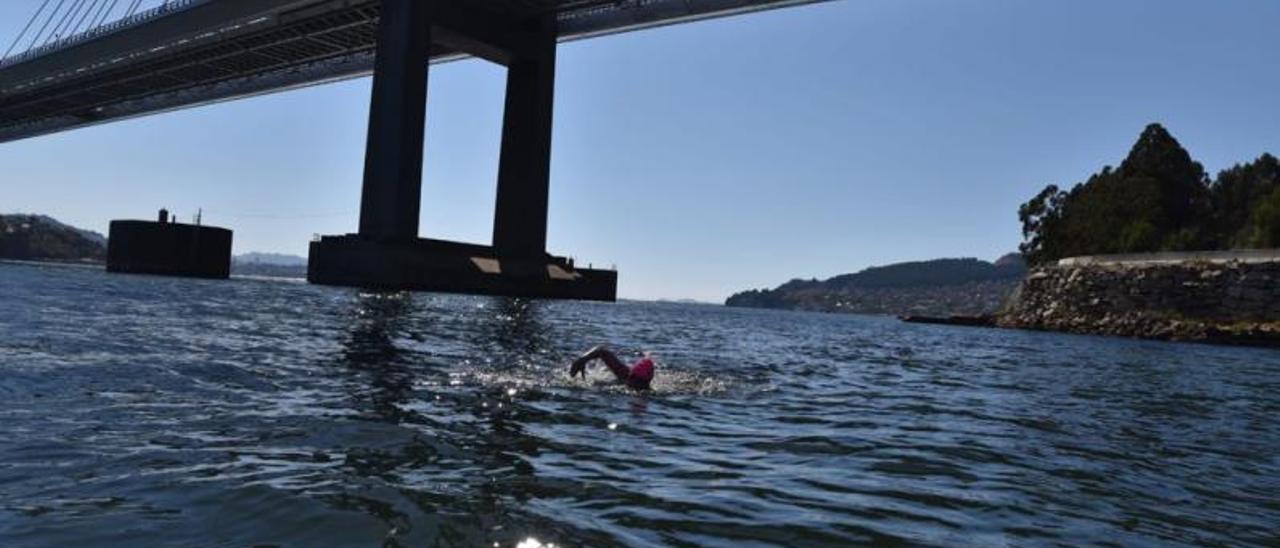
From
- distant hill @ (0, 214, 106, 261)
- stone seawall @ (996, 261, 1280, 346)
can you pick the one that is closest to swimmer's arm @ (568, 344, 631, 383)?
stone seawall @ (996, 261, 1280, 346)

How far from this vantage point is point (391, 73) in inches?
2486

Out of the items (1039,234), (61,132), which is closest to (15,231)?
(61,132)

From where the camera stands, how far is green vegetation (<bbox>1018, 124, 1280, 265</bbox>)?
8406 cm

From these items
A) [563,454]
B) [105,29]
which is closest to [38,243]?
[105,29]

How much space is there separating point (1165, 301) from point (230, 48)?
263ft

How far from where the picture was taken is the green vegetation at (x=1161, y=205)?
276ft

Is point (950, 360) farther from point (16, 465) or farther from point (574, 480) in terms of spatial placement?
point (16, 465)

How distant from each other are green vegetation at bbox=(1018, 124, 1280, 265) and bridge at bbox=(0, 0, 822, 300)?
1895 inches

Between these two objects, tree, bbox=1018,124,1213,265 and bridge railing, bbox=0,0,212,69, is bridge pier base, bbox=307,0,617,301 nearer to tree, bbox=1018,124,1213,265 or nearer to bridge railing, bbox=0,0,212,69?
bridge railing, bbox=0,0,212,69

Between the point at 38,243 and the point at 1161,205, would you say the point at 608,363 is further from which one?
the point at 38,243

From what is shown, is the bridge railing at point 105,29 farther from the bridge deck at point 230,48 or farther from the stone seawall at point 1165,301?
the stone seawall at point 1165,301

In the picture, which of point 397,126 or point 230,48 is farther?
point 230,48

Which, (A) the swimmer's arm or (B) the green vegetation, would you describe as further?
(B) the green vegetation

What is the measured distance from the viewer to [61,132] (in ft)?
370
